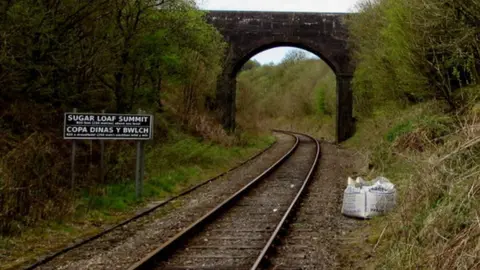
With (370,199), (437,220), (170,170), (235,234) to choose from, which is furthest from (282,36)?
(437,220)

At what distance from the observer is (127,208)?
35.4ft

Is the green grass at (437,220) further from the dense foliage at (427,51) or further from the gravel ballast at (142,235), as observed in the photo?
the gravel ballast at (142,235)

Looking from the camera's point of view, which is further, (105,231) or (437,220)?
(105,231)

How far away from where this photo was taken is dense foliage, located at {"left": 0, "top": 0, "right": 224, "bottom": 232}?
9133mm

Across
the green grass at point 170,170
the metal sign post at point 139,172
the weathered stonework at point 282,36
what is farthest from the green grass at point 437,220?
the weathered stonework at point 282,36

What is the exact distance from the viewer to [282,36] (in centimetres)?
3094

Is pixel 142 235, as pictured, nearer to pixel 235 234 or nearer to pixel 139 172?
pixel 235 234

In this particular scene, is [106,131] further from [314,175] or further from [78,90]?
[314,175]

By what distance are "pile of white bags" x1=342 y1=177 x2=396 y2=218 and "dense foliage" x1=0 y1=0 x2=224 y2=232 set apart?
4877 mm

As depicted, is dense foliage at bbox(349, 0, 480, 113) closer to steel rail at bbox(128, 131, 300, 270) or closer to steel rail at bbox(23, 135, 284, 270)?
steel rail at bbox(128, 131, 300, 270)

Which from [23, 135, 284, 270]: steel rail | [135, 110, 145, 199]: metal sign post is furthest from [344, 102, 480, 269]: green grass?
[135, 110, 145, 199]: metal sign post

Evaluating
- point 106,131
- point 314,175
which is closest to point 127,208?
point 106,131

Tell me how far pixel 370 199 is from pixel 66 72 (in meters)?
7.19

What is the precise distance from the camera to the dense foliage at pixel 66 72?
913 centimetres
